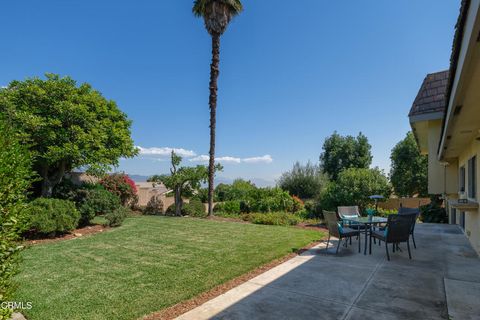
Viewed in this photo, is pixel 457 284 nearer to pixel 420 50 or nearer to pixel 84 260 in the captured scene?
pixel 84 260

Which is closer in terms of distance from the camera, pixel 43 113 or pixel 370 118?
pixel 43 113

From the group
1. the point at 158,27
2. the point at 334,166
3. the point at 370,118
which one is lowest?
the point at 334,166

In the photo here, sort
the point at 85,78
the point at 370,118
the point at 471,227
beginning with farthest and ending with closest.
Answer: the point at 370,118, the point at 85,78, the point at 471,227

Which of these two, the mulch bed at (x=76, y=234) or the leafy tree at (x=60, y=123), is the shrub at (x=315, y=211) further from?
the leafy tree at (x=60, y=123)

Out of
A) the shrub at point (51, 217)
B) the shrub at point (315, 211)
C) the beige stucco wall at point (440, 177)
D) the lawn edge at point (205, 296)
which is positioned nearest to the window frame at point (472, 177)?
the beige stucco wall at point (440, 177)

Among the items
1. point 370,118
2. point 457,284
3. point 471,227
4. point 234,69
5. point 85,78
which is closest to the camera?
point 457,284

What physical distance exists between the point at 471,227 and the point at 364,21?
7.76 metres

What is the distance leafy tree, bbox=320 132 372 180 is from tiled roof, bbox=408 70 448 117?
2333 cm

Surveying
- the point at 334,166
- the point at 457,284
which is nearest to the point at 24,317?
the point at 457,284

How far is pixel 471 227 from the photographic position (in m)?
7.50

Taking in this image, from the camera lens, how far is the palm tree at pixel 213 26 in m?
14.5

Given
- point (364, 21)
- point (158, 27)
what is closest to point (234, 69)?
point (158, 27)

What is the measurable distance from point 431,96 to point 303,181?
12.0 meters

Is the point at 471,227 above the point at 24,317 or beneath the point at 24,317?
above
